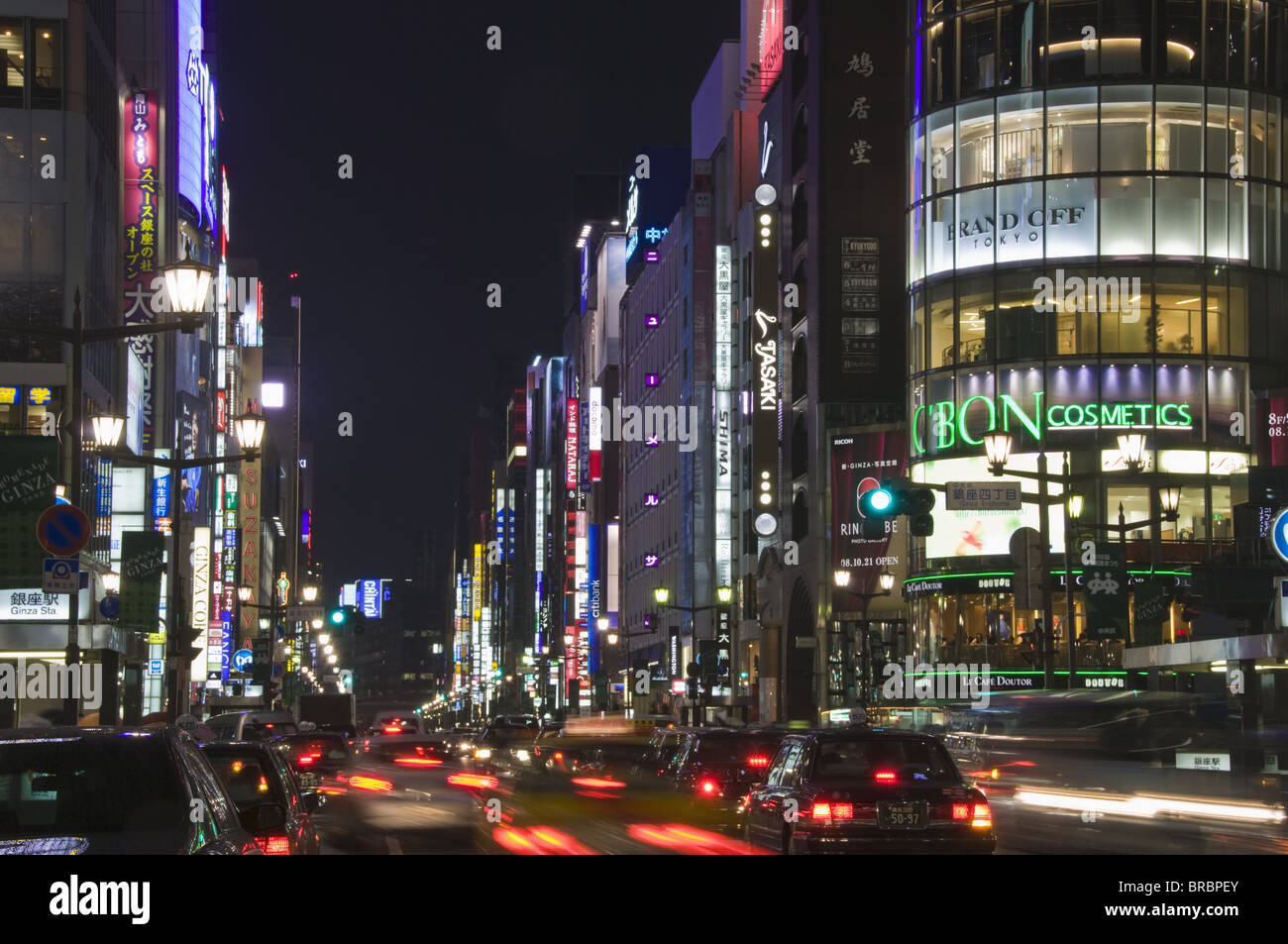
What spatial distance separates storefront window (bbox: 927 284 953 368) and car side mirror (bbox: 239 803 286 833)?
57025 mm

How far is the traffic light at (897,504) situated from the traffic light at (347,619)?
840 inches

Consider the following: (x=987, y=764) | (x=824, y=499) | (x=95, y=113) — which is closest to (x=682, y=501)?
(x=824, y=499)

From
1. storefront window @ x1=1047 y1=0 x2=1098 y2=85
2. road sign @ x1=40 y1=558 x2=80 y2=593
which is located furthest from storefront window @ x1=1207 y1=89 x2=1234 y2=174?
road sign @ x1=40 y1=558 x2=80 y2=593

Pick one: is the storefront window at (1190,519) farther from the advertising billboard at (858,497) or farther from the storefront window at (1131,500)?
the advertising billboard at (858,497)

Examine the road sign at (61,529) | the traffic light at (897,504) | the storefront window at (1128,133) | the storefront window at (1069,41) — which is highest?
the storefront window at (1069,41)

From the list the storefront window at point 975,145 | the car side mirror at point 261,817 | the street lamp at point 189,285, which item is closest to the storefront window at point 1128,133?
the storefront window at point 975,145

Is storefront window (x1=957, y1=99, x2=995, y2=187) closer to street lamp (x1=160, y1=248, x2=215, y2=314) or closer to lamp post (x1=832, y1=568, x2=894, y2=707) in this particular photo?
lamp post (x1=832, y1=568, x2=894, y2=707)

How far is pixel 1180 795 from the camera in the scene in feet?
79.8

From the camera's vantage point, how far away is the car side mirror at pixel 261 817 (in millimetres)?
11125

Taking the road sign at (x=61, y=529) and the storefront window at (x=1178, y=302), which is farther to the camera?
the storefront window at (x=1178, y=302)

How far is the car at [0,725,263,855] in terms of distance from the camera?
885cm

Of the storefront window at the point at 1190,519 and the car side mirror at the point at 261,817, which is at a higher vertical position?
the storefront window at the point at 1190,519

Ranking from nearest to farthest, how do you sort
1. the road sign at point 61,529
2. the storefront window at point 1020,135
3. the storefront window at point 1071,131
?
the road sign at point 61,529 → the storefront window at point 1071,131 → the storefront window at point 1020,135

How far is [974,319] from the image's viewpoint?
66000mm
